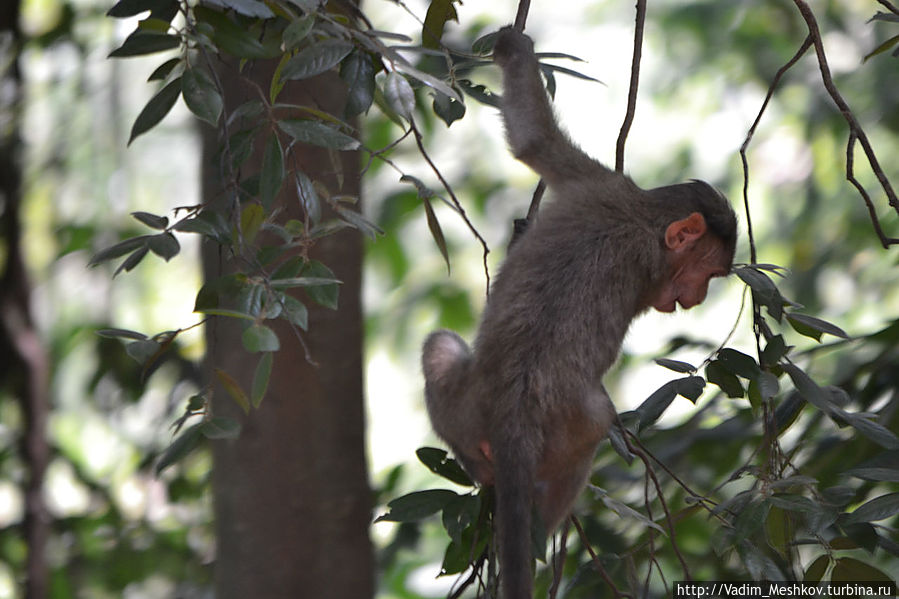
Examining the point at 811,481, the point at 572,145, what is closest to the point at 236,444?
the point at 572,145

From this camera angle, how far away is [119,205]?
5.02 m

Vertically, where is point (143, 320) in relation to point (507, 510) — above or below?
above

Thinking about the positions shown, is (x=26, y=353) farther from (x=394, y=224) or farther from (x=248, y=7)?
(x=394, y=224)

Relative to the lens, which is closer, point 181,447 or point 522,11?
point 181,447

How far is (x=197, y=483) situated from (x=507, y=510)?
265 cm

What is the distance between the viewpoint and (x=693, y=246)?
287cm

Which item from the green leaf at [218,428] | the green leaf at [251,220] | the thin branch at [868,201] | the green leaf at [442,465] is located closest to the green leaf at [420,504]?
the green leaf at [442,465]

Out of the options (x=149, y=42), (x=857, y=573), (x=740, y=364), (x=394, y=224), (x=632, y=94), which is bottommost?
(x=857, y=573)

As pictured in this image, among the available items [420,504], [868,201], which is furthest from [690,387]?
[420,504]

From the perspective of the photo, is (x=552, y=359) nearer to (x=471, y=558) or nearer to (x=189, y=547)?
(x=471, y=558)

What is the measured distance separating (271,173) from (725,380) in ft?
3.95

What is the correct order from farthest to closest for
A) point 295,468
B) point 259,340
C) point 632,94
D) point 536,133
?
point 536,133
point 295,468
point 632,94
point 259,340

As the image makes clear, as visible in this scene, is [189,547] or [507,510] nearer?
[507,510]

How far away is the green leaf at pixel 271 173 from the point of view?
188 centimetres
